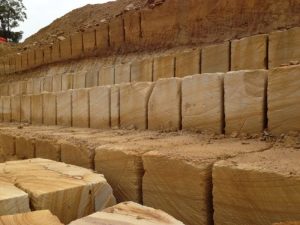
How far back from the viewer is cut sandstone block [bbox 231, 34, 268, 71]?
3.24 metres

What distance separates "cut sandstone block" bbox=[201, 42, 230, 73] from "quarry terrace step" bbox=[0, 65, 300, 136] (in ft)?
2.73

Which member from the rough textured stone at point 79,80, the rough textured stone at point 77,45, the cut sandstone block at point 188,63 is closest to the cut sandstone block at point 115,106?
the cut sandstone block at point 188,63

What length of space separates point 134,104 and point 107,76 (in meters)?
2.21

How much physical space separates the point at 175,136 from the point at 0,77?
9853 mm

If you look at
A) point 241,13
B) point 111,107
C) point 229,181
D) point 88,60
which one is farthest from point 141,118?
point 88,60

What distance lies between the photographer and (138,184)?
221 centimetres

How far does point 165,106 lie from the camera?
2.92 m

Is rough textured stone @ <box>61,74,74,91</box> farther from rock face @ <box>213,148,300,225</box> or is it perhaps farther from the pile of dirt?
rock face @ <box>213,148,300,225</box>

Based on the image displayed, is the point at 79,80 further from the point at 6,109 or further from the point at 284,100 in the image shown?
the point at 284,100

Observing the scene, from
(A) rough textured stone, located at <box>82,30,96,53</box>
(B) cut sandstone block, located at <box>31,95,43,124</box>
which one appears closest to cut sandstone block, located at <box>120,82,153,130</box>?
(B) cut sandstone block, located at <box>31,95,43,124</box>

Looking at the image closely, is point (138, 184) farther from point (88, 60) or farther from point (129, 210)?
point (88, 60)

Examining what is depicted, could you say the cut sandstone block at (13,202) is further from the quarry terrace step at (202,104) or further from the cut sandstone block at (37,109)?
the cut sandstone block at (37,109)

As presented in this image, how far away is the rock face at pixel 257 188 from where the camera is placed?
4.93ft

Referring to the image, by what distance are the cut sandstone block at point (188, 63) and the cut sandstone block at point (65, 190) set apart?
1924 mm
